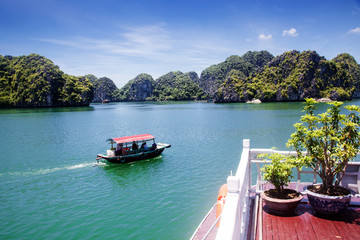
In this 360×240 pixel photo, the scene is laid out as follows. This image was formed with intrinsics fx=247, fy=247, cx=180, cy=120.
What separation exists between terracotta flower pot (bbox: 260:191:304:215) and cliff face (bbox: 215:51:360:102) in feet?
478

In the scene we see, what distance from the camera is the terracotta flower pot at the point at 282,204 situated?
5.23 m

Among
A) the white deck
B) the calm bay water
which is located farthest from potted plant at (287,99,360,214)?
the calm bay water

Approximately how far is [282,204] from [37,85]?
150929 mm

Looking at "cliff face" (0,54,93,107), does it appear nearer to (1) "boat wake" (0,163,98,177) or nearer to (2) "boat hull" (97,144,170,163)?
(1) "boat wake" (0,163,98,177)

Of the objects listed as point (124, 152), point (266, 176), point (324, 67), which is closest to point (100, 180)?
point (124, 152)

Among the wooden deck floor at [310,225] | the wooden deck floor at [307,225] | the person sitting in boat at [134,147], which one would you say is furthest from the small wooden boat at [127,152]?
the wooden deck floor at [310,225]

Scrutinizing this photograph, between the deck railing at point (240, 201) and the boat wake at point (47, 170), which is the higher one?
the deck railing at point (240, 201)

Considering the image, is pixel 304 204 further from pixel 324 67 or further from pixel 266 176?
pixel 324 67

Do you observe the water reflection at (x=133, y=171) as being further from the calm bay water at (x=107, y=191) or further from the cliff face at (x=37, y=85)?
the cliff face at (x=37, y=85)

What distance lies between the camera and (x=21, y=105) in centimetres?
13088

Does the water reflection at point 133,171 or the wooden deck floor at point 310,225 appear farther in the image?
the water reflection at point 133,171

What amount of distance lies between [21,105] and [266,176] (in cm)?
15217

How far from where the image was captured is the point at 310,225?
16.3 feet

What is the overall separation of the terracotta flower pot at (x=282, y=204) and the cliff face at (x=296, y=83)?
14575 centimetres
